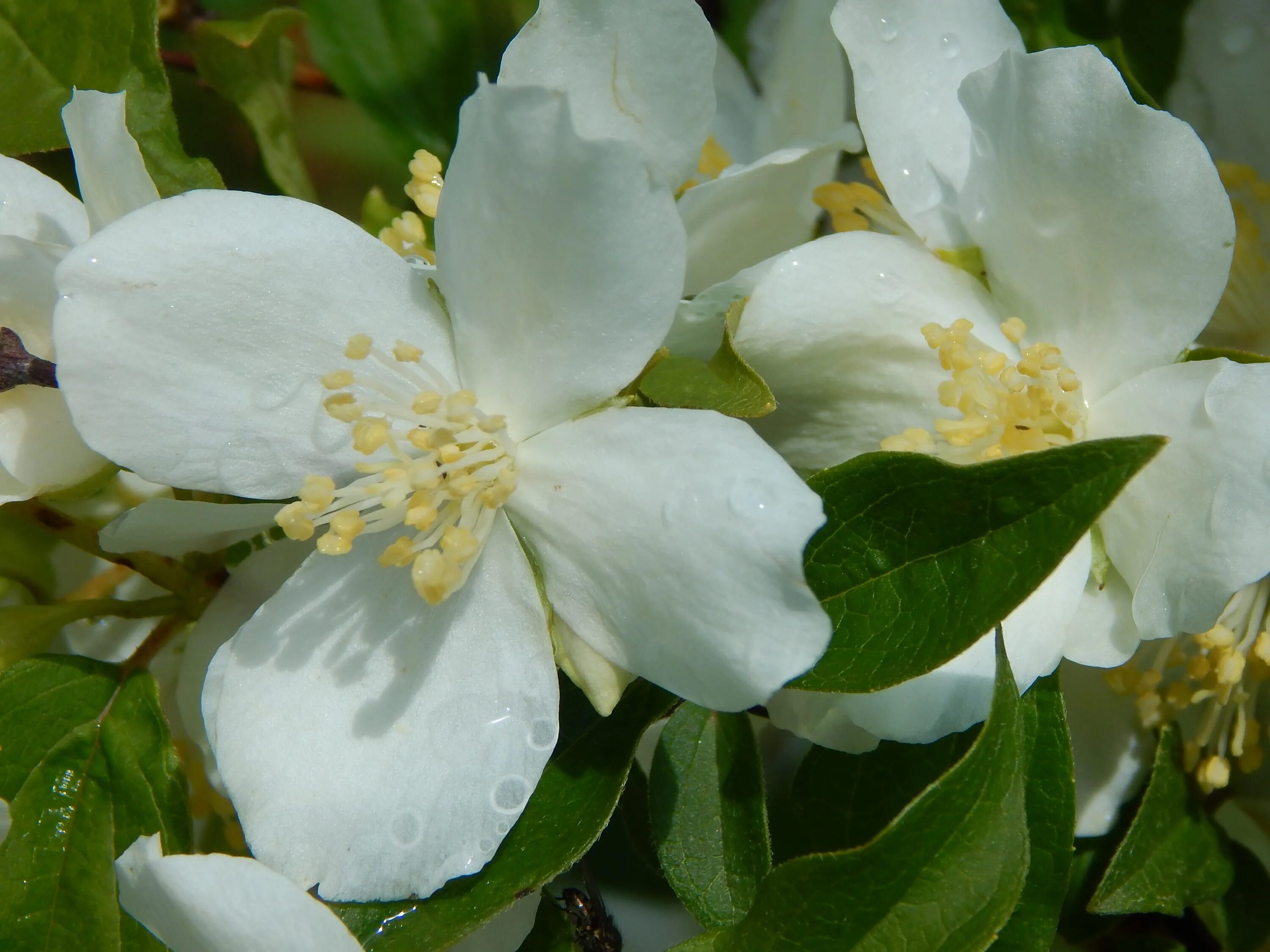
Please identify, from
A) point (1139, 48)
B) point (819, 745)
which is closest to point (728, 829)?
point (819, 745)

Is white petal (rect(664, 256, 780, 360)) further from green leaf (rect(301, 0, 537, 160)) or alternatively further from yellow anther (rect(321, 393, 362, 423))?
green leaf (rect(301, 0, 537, 160))

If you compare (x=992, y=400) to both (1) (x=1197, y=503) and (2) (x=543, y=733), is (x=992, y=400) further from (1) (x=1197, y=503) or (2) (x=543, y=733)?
(2) (x=543, y=733)

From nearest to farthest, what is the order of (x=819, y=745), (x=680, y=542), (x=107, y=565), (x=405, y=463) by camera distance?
(x=680, y=542) → (x=405, y=463) → (x=819, y=745) → (x=107, y=565)

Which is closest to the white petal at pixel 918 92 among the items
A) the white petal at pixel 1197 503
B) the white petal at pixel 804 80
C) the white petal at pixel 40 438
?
the white petal at pixel 804 80

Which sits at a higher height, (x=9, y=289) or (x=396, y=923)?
(x=9, y=289)

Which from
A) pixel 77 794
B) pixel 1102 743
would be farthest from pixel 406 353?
pixel 1102 743

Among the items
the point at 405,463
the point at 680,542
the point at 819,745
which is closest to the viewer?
the point at 680,542

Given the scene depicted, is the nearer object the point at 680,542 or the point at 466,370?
the point at 680,542

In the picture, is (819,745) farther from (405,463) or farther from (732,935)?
(405,463)

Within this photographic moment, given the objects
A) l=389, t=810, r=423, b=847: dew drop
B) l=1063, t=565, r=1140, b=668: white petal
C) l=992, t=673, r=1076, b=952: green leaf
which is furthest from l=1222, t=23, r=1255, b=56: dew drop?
l=389, t=810, r=423, b=847: dew drop

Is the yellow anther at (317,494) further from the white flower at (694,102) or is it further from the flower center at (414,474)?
the white flower at (694,102)
